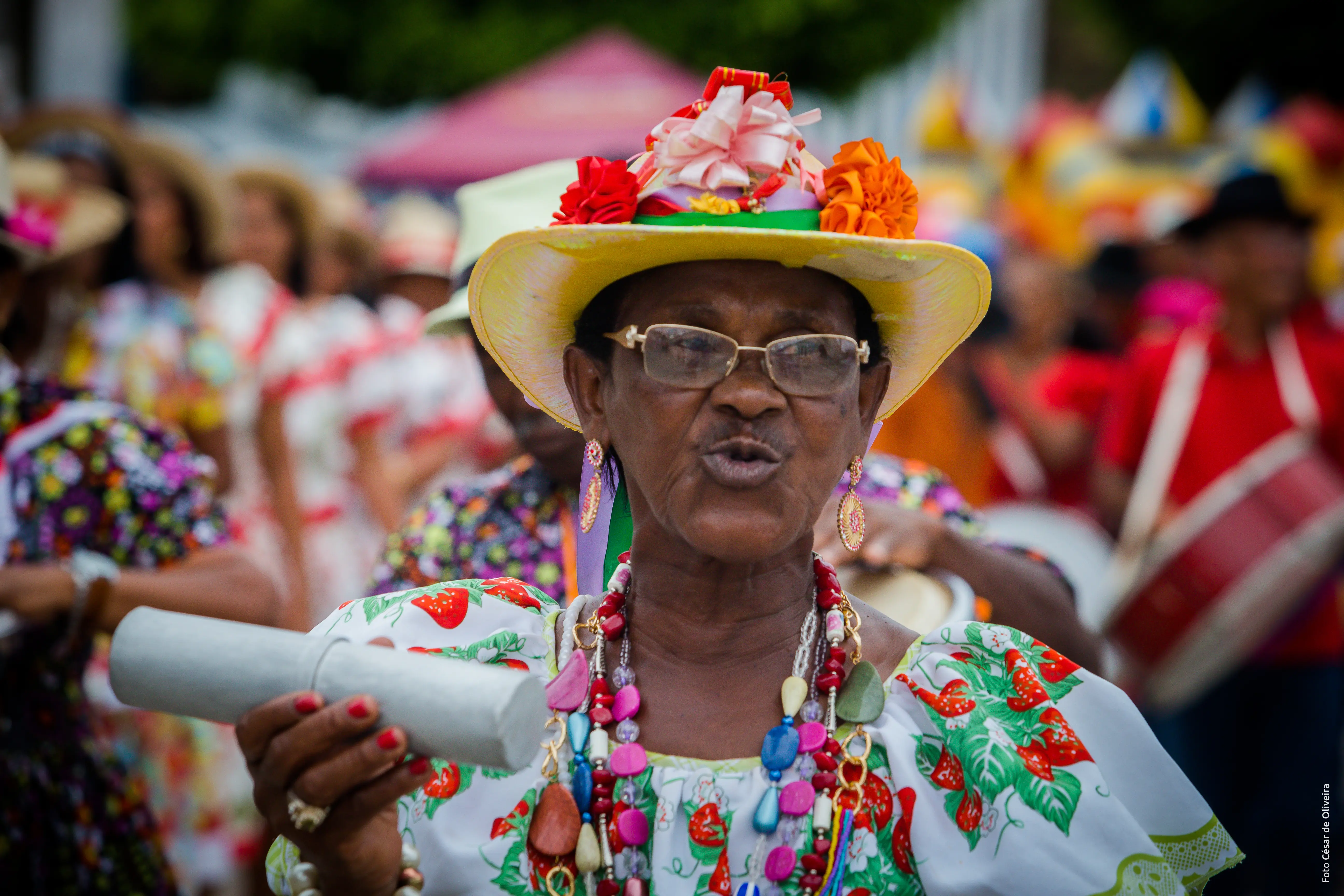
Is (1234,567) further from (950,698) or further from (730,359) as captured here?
(730,359)

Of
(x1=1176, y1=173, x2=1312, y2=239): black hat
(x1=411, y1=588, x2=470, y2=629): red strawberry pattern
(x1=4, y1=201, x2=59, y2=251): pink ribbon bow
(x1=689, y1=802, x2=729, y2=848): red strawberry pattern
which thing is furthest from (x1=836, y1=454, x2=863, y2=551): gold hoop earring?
(x1=1176, y1=173, x2=1312, y2=239): black hat

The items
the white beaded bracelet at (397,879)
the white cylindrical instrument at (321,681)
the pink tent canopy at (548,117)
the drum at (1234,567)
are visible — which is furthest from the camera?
the pink tent canopy at (548,117)

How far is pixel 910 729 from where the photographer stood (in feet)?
6.57

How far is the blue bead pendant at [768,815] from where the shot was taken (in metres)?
1.91

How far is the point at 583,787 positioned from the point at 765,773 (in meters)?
0.27

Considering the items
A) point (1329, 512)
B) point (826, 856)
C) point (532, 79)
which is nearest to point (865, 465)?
point (826, 856)

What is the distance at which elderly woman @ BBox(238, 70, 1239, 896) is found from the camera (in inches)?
75.0

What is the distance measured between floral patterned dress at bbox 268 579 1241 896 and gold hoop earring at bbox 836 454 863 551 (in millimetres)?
245

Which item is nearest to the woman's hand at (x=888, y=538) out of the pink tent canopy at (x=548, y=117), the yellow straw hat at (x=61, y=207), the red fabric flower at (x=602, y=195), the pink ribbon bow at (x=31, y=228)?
the red fabric flower at (x=602, y=195)

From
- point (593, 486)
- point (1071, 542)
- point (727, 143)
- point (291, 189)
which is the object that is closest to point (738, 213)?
point (727, 143)

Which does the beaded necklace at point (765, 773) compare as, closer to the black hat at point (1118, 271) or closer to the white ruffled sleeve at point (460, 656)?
the white ruffled sleeve at point (460, 656)

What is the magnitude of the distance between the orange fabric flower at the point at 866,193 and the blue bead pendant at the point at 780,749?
744mm

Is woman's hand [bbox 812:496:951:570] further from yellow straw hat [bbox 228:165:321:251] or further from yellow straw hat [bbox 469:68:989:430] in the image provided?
yellow straw hat [bbox 228:165:321:251]

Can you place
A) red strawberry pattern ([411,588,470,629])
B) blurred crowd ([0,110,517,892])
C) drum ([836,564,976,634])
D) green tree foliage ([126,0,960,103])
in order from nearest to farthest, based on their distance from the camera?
red strawberry pattern ([411,588,470,629])
drum ([836,564,976,634])
blurred crowd ([0,110,517,892])
green tree foliage ([126,0,960,103])
